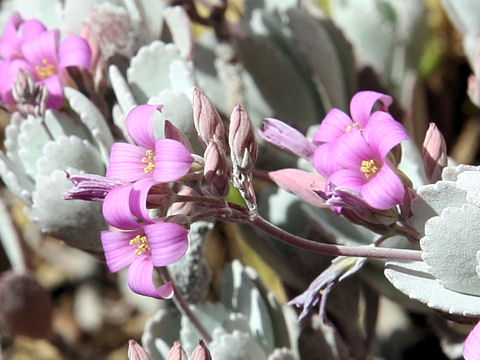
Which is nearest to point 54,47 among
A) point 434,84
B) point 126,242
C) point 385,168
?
point 126,242

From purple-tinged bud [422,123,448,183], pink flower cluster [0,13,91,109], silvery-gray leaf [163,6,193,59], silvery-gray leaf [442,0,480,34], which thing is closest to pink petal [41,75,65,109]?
pink flower cluster [0,13,91,109]

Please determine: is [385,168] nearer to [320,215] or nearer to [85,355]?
[320,215]

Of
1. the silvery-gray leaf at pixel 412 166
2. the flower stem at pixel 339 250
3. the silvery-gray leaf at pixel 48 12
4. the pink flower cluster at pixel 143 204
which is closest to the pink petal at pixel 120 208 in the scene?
the pink flower cluster at pixel 143 204

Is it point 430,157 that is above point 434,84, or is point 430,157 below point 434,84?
above

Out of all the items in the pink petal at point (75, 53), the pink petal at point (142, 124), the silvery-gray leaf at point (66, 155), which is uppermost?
the pink petal at point (75, 53)

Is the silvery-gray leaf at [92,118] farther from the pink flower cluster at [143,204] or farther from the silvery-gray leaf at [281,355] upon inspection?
the silvery-gray leaf at [281,355]

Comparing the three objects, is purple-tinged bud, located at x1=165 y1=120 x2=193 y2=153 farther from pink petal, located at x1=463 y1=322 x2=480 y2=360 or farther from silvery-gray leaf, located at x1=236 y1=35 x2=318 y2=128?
silvery-gray leaf, located at x1=236 y1=35 x2=318 y2=128

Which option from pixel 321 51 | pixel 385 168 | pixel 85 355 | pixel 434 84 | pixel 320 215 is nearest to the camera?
pixel 385 168

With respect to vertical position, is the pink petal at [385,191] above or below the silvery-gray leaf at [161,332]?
above
